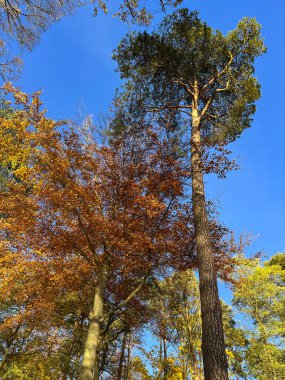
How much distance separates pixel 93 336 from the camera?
8867 mm

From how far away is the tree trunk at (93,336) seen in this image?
26.9 ft

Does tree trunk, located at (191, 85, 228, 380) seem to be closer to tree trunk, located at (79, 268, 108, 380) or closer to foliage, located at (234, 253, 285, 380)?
tree trunk, located at (79, 268, 108, 380)

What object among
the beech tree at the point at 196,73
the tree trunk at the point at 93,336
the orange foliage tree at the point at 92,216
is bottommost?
the tree trunk at the point at 93,336

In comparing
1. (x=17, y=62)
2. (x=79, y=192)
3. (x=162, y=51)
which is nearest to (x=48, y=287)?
(x=79, y=192)

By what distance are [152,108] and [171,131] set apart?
121 cm

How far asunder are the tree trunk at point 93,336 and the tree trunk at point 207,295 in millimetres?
3975

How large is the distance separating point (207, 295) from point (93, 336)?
13.9 ft

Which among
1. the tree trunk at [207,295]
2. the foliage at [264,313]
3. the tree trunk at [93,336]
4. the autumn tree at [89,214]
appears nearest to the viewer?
the tree trunk at [207,295]

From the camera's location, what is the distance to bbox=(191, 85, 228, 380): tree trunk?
18.2 feet

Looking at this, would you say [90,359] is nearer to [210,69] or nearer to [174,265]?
[174,265]

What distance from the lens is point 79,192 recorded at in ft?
31.9

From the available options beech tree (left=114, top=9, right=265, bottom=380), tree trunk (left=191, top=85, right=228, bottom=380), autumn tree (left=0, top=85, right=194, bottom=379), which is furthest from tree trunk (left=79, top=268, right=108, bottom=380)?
beech tree (left=114, top=9, right=265, bottom=380)

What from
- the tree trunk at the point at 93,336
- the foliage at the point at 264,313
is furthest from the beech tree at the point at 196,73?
the foliage at the point at 264,313

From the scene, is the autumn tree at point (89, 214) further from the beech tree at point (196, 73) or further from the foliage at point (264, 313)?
the foliage at point (264, 313)
